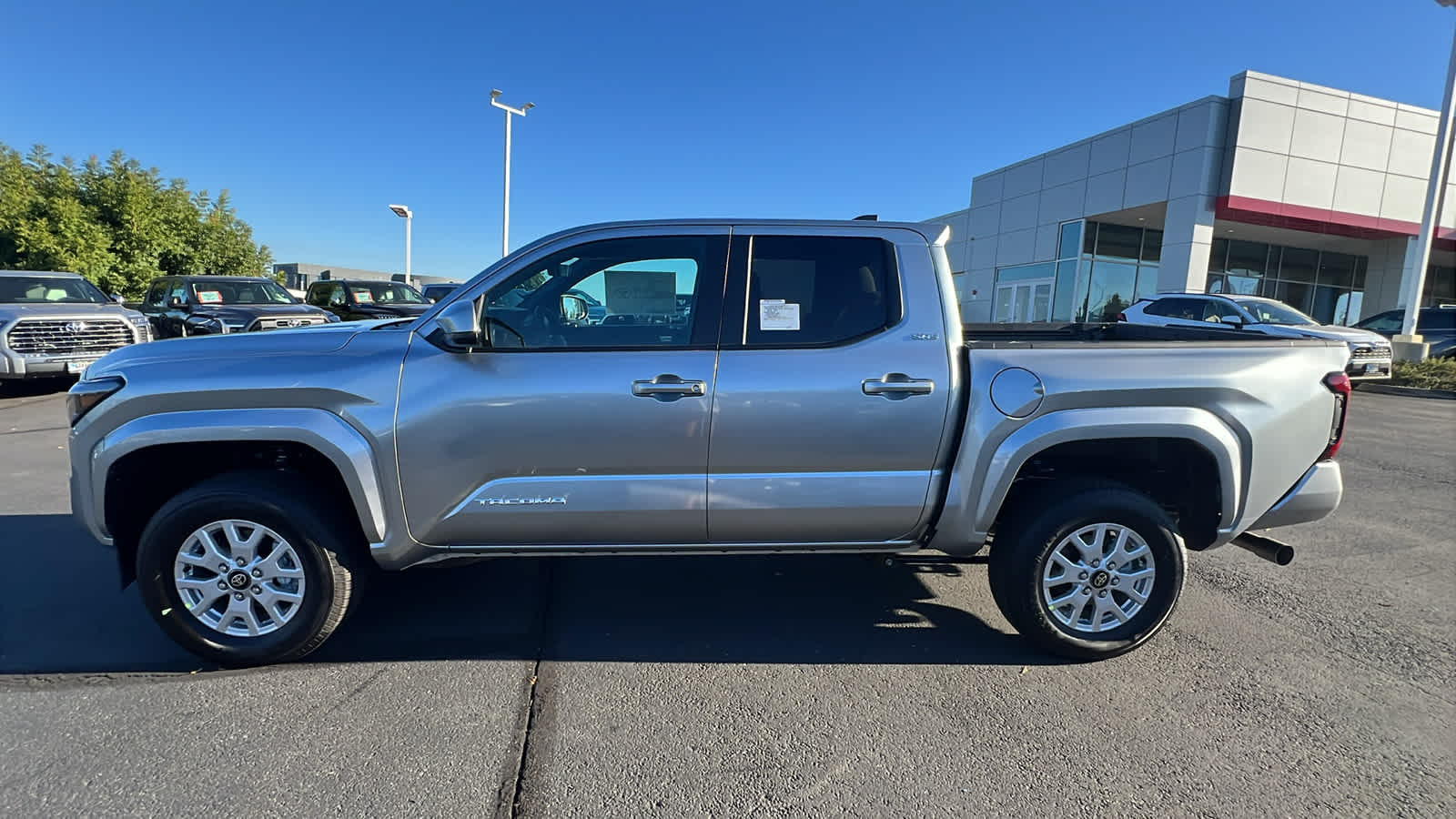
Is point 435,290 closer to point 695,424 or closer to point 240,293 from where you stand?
point 240,293

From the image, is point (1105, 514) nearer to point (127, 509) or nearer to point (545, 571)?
point (545, 571)

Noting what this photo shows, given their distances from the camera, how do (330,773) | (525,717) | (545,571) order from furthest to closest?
(545,571), (525,717), (330,773)

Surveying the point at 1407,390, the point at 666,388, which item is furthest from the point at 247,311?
the point at 1407,390

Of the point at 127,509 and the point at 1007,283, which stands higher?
the point at 1007,283

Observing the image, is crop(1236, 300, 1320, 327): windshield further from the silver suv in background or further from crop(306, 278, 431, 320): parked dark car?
the silver suv in background

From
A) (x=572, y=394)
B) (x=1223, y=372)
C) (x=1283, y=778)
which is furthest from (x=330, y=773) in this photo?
(x=1223, y=372)

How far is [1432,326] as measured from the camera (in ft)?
58.0

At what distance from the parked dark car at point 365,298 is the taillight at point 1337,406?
1484 centimetres

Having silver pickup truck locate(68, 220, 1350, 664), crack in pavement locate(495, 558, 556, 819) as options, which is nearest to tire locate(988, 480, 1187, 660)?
silver pickup truck locate(68, 220, 1350, 664)

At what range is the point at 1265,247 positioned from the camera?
2372 cm

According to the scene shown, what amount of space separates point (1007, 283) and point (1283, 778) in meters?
26.8

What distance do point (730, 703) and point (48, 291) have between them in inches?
532

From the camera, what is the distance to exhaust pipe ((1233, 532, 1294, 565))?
3346 mm

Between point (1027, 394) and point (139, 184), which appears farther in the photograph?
point (139, 184)
